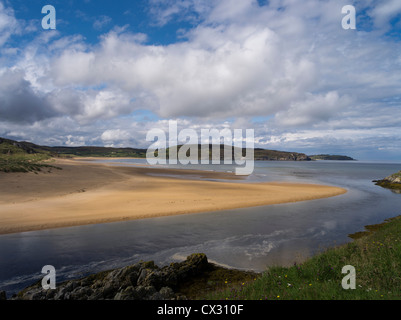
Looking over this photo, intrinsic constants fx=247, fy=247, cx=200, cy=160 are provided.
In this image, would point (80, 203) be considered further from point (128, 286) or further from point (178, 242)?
point (128, 286)

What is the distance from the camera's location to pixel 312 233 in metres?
17.6

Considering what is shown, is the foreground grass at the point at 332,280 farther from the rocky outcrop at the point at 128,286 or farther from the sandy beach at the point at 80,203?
the sandy beach at the point at 80,203

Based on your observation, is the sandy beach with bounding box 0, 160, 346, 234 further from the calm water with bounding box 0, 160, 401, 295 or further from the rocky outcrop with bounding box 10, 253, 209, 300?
the rocky outcrop with bounding box 10, 253, 209, 300

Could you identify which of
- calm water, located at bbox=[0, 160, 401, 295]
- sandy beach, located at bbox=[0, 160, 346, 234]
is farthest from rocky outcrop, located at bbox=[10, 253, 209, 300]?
sandy beach, located at bbox=[0, 160, 346, 234]

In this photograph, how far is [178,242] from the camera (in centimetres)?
1531

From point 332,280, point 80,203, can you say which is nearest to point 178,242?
point 332,280

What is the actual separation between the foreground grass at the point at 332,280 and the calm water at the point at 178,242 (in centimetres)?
303

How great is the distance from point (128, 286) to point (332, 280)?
6.73m

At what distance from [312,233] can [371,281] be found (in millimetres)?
10887

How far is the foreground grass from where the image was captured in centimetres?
649

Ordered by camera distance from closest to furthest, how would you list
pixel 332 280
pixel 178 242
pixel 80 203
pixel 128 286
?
pixel 332 280 < pixel 128 286 < pixel 178 242 < pixel 80 203

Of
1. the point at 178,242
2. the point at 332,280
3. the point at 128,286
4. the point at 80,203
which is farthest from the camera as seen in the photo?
the point at 80,203

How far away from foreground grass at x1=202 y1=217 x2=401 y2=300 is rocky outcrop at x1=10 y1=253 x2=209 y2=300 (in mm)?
2076
